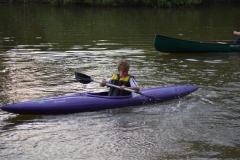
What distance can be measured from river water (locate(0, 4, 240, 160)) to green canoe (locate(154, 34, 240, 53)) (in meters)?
0.23

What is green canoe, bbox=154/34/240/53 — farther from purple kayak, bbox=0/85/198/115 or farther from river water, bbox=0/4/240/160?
purple kayak, bbox=0/85/198/115

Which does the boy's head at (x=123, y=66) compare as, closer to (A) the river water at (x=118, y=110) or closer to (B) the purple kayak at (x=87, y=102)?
(B) the purple kayak at (x=87, y=102)

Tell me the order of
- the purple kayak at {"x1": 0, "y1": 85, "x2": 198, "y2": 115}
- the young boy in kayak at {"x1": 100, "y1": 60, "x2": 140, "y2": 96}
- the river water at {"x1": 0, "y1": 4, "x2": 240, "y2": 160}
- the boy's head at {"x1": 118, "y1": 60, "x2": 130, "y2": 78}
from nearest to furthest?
the river water at {"x1": 0, "y1": 4, "x2": 240, "y2": 160}, the purple kayak at {"x1": 0, "y1": 85, "x2": 198, "y2": 115}, the boy's head at {"x1": 118, "y1": 60, "x2": 130, "y2": 78}, the young boy in kayak at {"x1": 100, "y1": 60, "x2": 140, "y2": 96}

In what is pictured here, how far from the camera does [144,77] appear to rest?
36.9ft

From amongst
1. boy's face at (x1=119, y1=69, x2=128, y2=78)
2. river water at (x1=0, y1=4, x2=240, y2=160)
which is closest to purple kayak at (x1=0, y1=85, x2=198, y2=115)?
river water at (x1=0, y1=4, x2=240, y2=160)

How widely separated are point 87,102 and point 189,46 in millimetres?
7304

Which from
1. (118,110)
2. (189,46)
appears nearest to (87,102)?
(118,110)

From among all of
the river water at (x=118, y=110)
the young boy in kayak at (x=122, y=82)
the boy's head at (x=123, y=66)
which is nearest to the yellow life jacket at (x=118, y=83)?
the young boy in kayak at (x=122, y=82)

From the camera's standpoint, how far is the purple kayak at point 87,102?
765cm

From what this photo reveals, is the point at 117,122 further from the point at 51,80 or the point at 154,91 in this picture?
the point at 51,80

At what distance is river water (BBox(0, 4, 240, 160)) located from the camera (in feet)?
21.4

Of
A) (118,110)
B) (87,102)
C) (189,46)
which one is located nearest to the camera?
(87,102)

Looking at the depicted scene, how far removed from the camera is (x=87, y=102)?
814 centimetres

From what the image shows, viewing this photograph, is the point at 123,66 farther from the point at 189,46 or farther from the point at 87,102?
the point at 189,46
